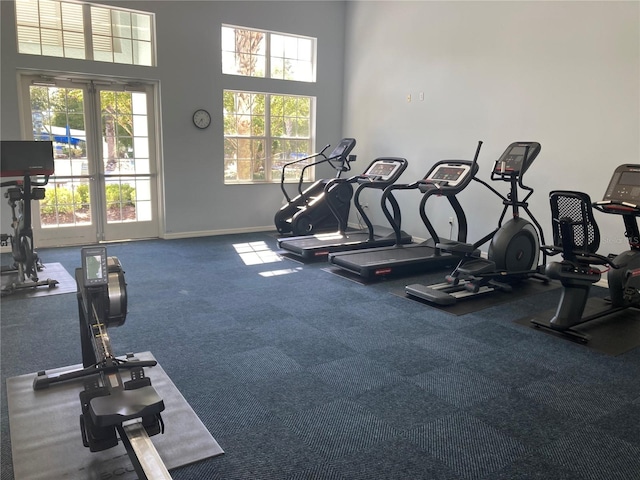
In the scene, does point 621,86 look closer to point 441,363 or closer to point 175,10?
point 441,363

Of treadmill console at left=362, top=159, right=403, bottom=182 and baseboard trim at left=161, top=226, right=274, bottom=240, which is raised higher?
treadmill console at left=362, top=159, right=403, bottom=182

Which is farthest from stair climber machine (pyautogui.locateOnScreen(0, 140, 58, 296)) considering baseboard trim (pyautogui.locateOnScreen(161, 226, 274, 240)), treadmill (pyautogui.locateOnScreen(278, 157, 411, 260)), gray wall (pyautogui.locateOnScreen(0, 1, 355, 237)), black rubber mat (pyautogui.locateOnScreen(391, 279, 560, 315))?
black rubber mat (pyautogui.locateOnScreen(391, 279, 560, 315))

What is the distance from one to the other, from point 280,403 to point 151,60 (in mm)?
6044

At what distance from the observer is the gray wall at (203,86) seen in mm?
7129

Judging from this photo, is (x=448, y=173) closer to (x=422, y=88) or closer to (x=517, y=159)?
(x=517, y=159)

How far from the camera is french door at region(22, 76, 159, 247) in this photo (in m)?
6.92

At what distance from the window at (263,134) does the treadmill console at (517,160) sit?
14.3 feet

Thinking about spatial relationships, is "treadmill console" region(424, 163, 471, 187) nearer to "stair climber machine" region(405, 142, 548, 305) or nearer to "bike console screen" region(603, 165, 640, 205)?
"stair climber machine" region(405, 142, 548, 305)

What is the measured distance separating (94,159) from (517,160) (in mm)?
5648

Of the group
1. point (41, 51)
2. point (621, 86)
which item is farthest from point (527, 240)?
point (41, 51)

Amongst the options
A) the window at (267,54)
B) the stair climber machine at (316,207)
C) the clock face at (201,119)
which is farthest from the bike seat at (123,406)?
the window at (267,54)

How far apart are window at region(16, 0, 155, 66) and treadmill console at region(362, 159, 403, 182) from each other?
357 cm

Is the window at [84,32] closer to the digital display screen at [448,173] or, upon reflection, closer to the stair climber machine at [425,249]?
the stair climber machine at [425,249]

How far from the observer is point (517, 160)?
5.27m
